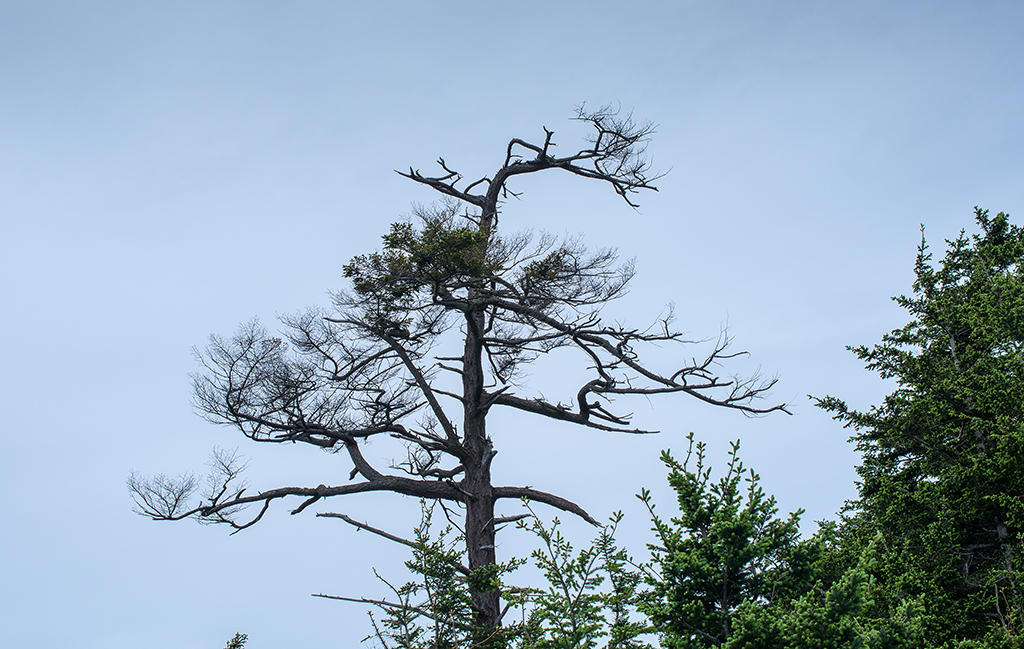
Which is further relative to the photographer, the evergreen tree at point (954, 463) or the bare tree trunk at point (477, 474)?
the bare tree trunk at point (477, 474)

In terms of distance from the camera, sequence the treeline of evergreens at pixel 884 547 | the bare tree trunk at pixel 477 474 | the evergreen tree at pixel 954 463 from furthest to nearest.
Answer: the bare tree trunk at pixel 477 474 → the evergreen tree at pixel 954 463 → the treeline of evergreens at pixel 884 547

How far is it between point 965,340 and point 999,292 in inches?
47.4

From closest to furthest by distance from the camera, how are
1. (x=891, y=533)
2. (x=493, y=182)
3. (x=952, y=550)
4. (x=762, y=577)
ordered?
(x=762, y=577) → (x=952, y=550) → (x=891, y=533) → (x=493, y=182)

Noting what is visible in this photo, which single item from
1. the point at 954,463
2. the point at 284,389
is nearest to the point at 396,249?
the point at 284,389

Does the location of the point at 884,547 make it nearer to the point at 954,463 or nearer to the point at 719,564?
the point at 954,463

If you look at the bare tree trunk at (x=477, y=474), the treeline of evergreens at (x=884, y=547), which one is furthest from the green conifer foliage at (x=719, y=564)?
the bare tree trunk at (x=477, y=474)

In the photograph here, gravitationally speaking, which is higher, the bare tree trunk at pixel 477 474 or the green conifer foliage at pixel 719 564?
the bare tree trunk at pixel 477 474

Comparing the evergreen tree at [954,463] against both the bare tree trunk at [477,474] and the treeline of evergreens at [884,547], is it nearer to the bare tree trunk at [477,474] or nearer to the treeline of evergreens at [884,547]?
the treeline of evergreens at [884,547]

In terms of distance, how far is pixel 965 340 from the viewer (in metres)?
13.1

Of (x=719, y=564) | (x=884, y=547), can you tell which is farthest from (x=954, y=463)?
(x=719, y=564)

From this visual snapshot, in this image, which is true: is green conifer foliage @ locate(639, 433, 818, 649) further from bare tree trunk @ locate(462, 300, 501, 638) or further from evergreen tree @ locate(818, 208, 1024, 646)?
bare tree trunk @ locate(462, 300, 501, 638)

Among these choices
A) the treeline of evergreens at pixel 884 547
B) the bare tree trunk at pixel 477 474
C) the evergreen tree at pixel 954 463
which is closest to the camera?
the treeline of evergreens at pixel 884 547

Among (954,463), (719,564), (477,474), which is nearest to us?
(719,564)

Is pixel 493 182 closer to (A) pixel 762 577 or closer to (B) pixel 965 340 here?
(B) pixel 965 340
